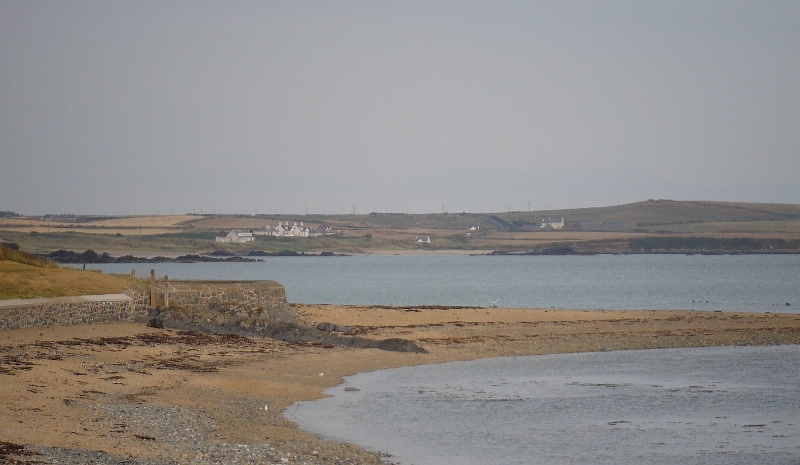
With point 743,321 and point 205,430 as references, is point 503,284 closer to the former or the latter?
point 743,321

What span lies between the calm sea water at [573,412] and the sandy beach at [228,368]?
1238 millimetres

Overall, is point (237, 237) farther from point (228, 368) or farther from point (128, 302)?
point (228, 368)

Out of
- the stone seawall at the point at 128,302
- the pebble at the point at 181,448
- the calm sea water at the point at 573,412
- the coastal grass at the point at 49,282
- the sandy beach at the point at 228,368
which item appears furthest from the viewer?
the coastal grass at the point at 49,282

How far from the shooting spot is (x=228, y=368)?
76.8 ft

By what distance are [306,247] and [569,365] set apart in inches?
6630

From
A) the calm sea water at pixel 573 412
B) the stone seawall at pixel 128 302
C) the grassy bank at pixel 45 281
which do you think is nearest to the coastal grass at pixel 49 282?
the grassy bank at pixel 45 281

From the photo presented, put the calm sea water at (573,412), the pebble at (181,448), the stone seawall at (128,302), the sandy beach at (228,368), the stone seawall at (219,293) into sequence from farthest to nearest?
the stone seawall at (219,293), the stone seawall at (128,302), the calm sea water at (573,412), the sandy beach at (228,368), the pebble at (181,448)

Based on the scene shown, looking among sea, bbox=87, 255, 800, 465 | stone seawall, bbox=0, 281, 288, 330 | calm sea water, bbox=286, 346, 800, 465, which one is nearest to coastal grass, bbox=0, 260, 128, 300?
stone seawall, bbox=0, 281, 288, 330

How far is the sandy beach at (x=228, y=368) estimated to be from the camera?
13.6m

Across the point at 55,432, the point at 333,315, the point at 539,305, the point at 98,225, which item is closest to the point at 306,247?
the point at 98,225

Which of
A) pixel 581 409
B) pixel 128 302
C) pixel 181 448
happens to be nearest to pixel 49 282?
pixel 128 302

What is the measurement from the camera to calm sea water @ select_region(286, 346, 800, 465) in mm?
15039

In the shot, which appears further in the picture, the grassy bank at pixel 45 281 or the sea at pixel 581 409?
the grassy bank at pixel 45 281

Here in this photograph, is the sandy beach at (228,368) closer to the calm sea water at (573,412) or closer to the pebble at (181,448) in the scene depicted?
the pebble at (181,448)
